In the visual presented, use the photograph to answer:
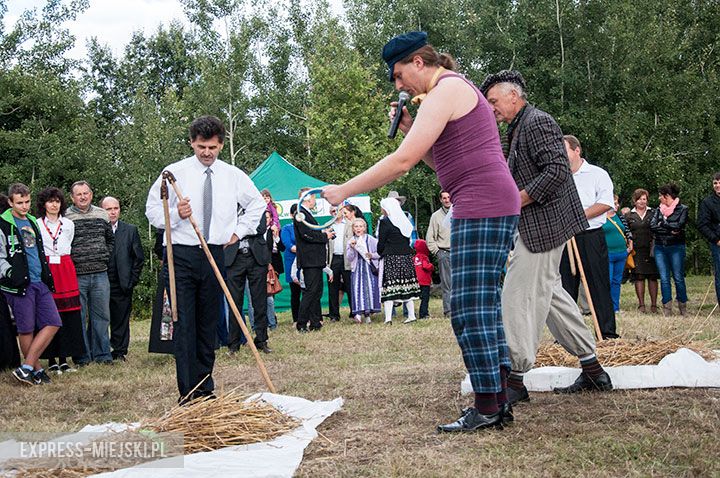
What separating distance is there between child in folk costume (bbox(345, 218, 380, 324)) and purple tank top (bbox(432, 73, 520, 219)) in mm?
8991

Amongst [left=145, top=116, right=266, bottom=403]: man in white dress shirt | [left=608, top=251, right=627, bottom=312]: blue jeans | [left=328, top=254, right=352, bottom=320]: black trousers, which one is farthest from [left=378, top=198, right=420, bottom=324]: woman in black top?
[left=145, top=116, right=266, bottom=403]: man in white dress shirt

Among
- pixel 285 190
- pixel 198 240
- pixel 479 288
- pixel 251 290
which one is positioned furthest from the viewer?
pixel 285 190

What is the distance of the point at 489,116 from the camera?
14.9ft

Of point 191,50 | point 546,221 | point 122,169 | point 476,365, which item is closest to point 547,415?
point 476,365

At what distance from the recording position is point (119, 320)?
33.5 ft

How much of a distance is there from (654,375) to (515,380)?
1.04 meters

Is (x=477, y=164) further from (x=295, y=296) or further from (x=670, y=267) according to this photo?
(x=295, y=296)

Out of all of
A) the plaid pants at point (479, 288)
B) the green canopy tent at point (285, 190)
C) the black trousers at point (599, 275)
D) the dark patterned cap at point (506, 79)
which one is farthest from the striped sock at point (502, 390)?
the green canopy tent at point (285, 190)

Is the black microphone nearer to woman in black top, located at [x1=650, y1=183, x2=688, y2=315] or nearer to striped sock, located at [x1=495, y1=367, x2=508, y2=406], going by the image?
striped sock, located at [x1=495, y1=367, x2=508, y2=406]

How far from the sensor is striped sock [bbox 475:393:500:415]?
4621 mm

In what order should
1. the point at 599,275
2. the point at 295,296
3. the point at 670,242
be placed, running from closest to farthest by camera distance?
1. the point at 599,275
2. the point at 670,242
3. the point at 295,296

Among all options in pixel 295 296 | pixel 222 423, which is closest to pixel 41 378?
pixel 222 423

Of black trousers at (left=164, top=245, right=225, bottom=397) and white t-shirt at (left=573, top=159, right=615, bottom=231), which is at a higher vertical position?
white t-shirt at (left=573, top=159, right=615, bottom=231)

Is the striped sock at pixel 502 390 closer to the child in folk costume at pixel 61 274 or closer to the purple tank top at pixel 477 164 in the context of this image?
the purple tank top at pixel 477 164
